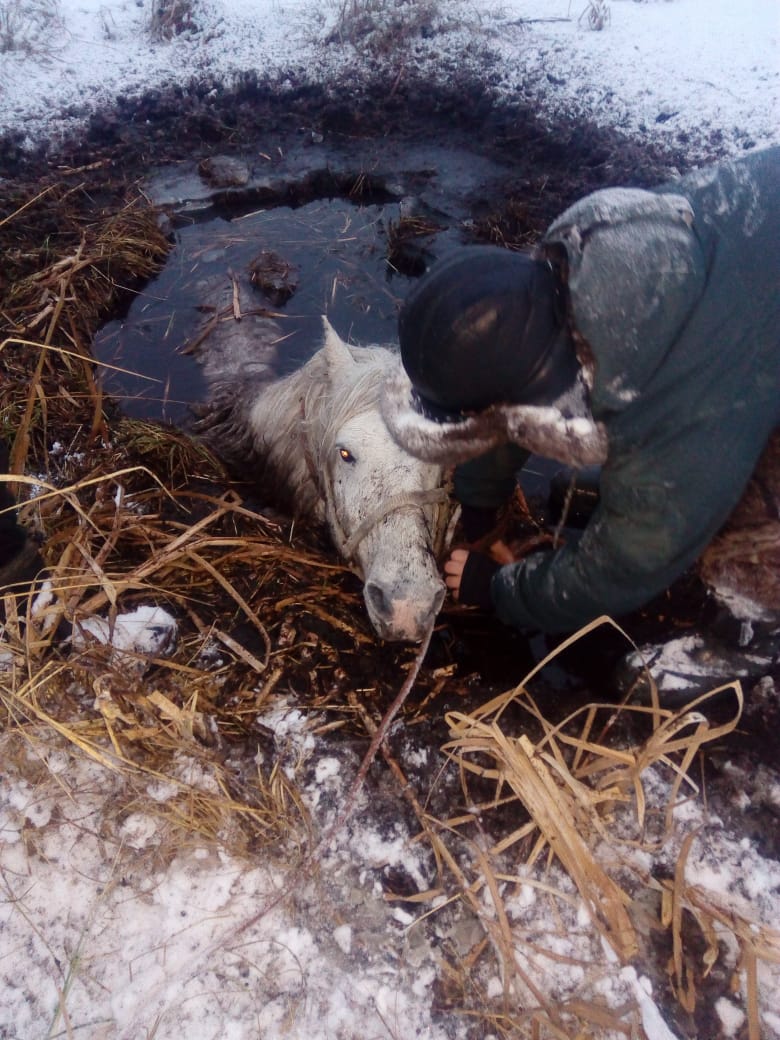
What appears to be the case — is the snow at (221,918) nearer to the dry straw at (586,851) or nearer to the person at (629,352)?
the dry straw at (586,851)

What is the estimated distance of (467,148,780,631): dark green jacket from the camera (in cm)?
150

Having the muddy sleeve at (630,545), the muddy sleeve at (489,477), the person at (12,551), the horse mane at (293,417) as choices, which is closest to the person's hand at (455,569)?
the muddy sleeve at (489,477)

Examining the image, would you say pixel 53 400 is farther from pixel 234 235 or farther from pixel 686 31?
pixel 686 31

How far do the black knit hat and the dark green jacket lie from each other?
8cm

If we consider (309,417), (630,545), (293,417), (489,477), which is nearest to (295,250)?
(293,417)

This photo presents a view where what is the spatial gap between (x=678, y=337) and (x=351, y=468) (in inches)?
→ 49.9

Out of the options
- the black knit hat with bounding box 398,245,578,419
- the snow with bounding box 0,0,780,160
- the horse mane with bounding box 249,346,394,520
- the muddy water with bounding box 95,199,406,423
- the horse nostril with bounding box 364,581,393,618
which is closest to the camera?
the black knit hat with bounding box 398,245,578,419

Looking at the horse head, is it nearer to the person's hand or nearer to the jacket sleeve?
the person's hand

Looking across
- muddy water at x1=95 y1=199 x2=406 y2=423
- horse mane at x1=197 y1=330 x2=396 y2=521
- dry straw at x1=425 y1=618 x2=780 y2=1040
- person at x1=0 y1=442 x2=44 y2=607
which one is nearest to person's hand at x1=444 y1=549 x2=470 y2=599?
dry straw at x1=425 y1=618 x2=780 y2=1040

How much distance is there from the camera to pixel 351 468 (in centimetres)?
241

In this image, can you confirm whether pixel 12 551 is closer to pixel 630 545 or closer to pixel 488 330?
pixel 488 330

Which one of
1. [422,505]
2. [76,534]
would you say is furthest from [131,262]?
[422,505]

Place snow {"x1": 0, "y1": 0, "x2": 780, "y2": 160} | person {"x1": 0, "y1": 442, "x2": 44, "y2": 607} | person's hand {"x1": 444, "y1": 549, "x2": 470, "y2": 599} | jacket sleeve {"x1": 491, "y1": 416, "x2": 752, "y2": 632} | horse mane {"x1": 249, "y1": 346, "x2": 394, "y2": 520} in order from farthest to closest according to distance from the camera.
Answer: snow {"x1": 0, "y1": 0, "x2": 780, "y2": 160}
horse mane {"x1": 249, "y1": 346, "x2": 394, "y2": 520}
person's hand {"x1": 444, "y1": 549, "x2": 470, "y2": 599}
person {"x1": 0, "y1": 442, "x2": 44, "y2": 607}
jacket sleeve {"x1": 491, "y1": 416, "x2": 752, "y2": 632}

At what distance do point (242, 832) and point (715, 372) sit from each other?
201 cm
